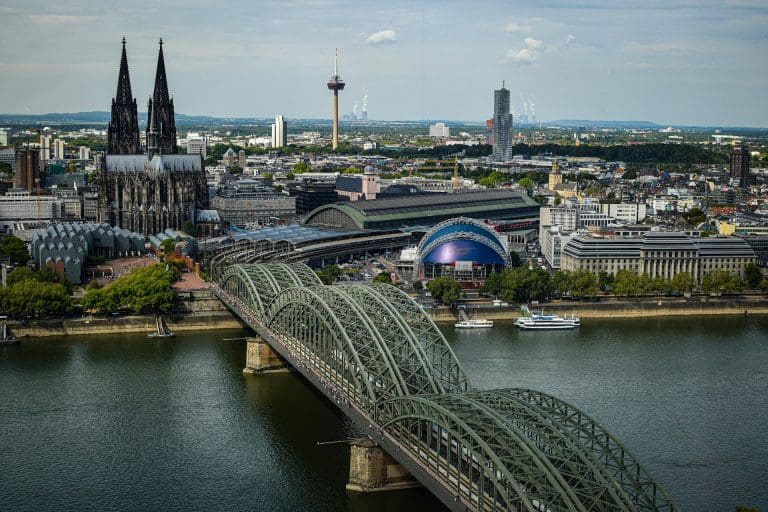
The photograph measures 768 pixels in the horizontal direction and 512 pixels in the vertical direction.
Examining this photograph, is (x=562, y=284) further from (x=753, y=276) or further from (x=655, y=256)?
(x=753, y=276)

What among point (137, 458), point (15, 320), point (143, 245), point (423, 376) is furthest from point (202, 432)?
point (143, 245)

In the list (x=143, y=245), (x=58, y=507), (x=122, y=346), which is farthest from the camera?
(x=143, y=245)

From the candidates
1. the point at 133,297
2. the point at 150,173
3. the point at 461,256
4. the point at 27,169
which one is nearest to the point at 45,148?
the point at 27,169

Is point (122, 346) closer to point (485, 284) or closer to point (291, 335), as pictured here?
point (291, 335)

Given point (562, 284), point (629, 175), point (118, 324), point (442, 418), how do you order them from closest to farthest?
point (442, 418) < point (118, 324) < point (562, 284) < point (629, 175)

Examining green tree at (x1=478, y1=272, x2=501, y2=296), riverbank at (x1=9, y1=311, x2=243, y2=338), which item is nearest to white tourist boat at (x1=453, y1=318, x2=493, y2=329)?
green tree at (x1=478, y1=272, x2=501, y2=296)

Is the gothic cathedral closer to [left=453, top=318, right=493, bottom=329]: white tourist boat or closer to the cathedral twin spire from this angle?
the cathedral twin spire
